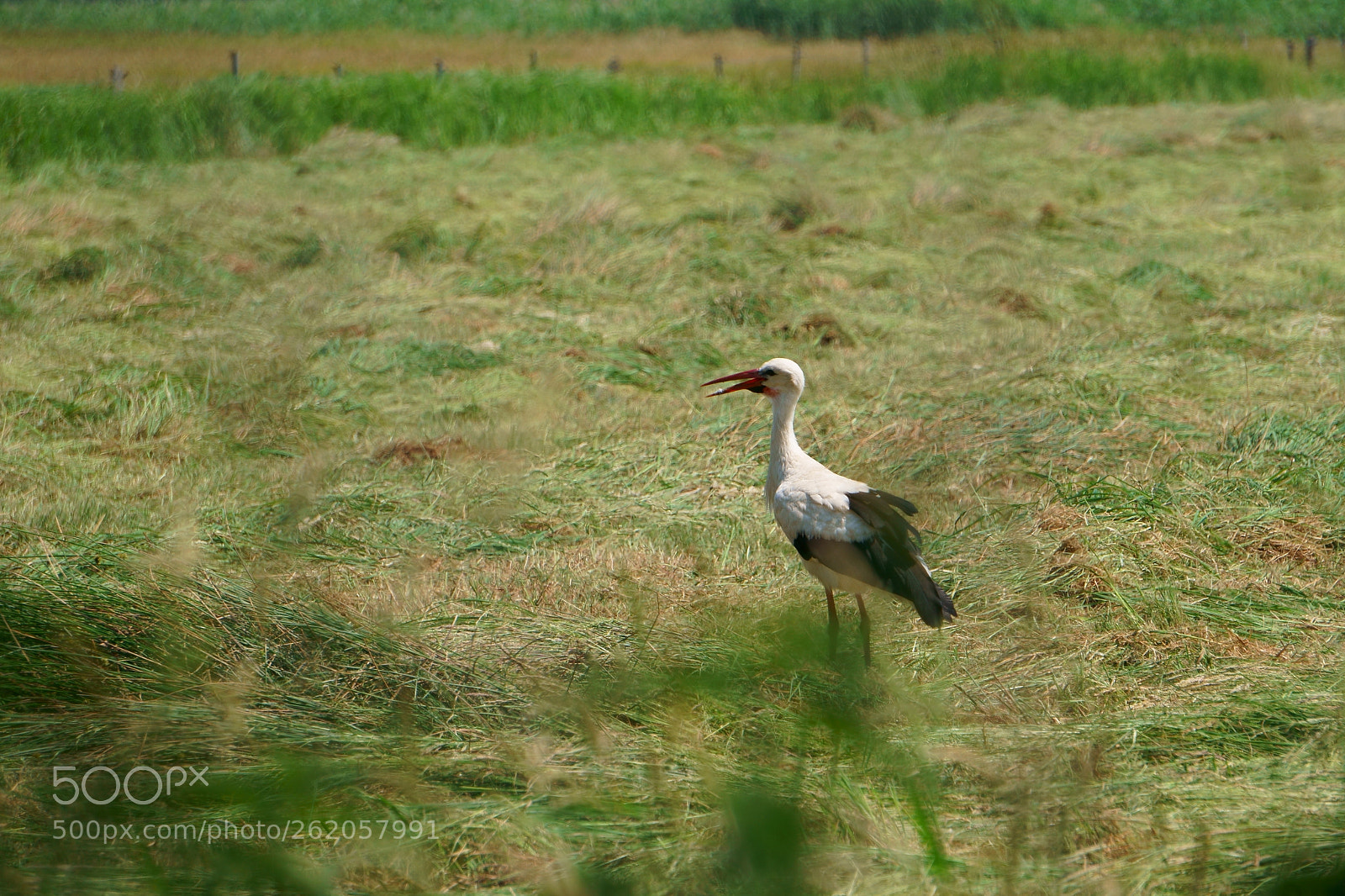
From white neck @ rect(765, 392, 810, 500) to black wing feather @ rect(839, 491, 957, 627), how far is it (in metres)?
0.40

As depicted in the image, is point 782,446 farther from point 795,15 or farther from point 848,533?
point 795,15

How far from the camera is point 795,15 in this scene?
575 inches

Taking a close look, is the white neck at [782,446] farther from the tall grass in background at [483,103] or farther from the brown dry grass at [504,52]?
the tall grass in background at [483,103]

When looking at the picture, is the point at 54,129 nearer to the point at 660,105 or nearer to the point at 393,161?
the point at 393,161

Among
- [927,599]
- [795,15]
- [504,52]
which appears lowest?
[927,599]

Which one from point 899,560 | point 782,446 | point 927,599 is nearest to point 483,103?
point 782,446

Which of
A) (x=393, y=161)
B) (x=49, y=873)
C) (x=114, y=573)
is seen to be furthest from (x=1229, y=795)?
(x=393, y=161)

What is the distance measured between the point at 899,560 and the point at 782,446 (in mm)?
728

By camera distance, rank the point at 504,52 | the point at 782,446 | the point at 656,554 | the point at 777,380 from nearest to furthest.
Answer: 1. the point at 782,446
2. the point at 777,380
3. the point at 656,554
4. the point at 504,52

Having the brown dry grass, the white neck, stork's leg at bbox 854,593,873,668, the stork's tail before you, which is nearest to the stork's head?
the white neck

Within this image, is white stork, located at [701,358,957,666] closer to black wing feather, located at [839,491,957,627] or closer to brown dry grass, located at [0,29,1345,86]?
black wing feather, located at [839,491,957,627]

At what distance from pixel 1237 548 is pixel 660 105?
54.9ft

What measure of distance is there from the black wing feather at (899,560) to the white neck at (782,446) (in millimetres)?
397

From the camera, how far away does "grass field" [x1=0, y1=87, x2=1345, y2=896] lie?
93.7 inches
